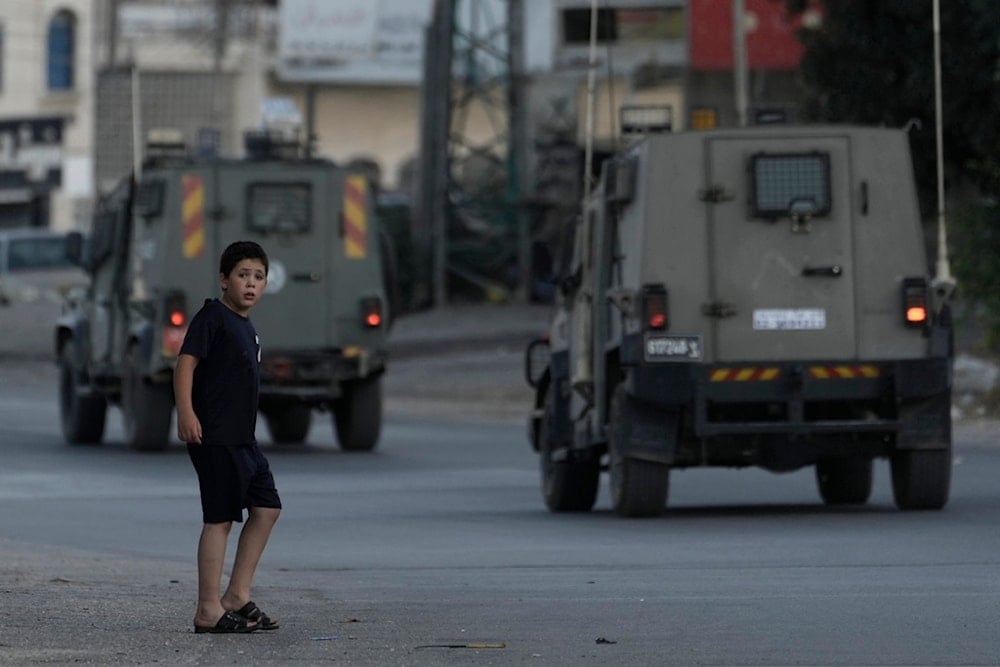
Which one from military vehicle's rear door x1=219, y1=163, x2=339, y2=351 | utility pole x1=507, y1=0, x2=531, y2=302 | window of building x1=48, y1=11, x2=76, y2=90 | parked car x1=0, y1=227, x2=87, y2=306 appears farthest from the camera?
window of building x1=48, y1=11, x2=76, y2=90

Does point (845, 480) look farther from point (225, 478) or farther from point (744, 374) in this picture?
point (225, 478)

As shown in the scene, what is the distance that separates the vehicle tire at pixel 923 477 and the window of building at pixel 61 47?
60.1m

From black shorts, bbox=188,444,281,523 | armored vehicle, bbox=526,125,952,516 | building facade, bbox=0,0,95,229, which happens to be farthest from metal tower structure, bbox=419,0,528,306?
black shorts, bbox=188,444,281,523

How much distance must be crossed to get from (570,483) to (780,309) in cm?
229

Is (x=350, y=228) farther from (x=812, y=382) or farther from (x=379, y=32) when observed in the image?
(x=379, y=32)

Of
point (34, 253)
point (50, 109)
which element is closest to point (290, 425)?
point (34, 253)

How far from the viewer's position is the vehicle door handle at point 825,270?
15.9 meters

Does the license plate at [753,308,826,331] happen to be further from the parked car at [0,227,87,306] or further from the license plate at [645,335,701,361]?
the parked car at [0,227,87,306]

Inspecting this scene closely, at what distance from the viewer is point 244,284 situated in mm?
9500

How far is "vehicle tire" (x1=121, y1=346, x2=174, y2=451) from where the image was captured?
2402cm

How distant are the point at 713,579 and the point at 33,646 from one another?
12.4ft

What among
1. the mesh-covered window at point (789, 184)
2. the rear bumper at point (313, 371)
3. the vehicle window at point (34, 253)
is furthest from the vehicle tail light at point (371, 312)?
the vehicle window at point (34, 253)

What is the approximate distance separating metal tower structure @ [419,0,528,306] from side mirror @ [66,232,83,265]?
21.8 meters

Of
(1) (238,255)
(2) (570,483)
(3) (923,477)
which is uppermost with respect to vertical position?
(1) (238,255)
